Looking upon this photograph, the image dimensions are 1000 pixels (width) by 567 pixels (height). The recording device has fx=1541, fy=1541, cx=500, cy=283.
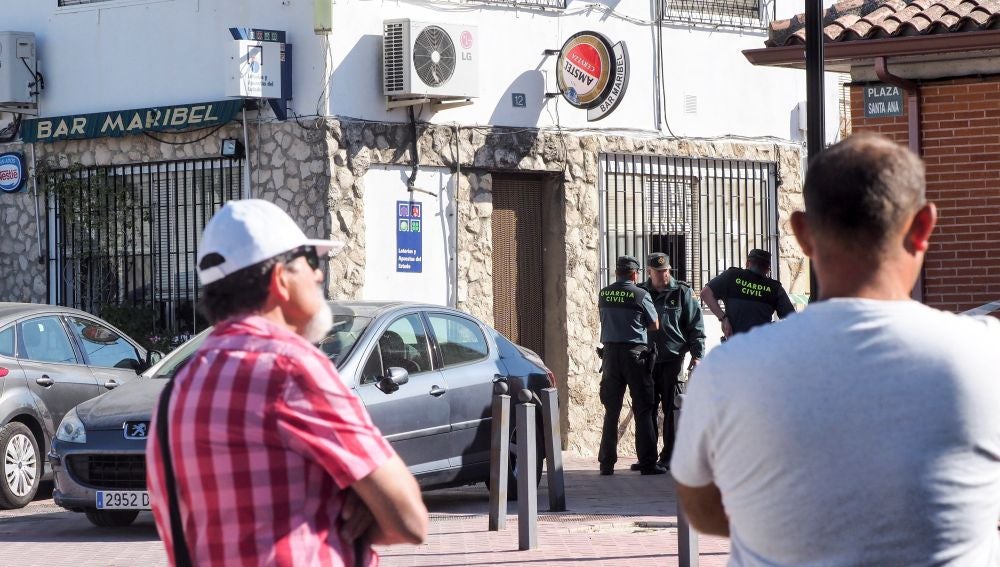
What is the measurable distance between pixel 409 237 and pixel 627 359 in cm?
280

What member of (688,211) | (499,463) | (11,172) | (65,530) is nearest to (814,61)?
(499,463)

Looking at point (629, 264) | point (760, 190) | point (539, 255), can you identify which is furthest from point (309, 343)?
point (760, 190)

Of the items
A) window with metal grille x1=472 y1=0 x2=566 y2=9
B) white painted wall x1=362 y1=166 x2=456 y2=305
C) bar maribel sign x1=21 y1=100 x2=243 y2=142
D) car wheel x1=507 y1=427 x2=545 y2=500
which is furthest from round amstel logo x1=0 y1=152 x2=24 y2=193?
car wheel x1=507 y1=427 x2=545 y2=500

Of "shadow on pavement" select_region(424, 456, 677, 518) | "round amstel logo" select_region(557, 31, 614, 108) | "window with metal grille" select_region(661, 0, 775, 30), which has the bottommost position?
"shadow on pavement" select_region(424, 456, 677, 518)

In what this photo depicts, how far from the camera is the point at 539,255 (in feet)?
55.6

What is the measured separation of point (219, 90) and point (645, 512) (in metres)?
6.74

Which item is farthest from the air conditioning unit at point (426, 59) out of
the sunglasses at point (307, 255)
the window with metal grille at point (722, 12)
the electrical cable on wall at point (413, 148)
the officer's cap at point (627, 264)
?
the sunglasses at point (307, 255)

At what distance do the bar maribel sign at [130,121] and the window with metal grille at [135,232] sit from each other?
43cm

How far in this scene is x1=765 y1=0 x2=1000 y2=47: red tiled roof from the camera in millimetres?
11039

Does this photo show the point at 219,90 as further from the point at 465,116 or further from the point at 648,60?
the point at 648,60

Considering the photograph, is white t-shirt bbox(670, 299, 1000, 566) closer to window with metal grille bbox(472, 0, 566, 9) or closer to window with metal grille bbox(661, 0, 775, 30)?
window with metal grille bbox(472, 0, 566, 9)

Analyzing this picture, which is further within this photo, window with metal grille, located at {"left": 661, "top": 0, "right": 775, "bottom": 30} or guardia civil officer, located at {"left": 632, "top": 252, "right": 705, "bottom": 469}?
window with metal grille, located at {"left": 661, "top": 0, "right": 775, "bottom": 30}

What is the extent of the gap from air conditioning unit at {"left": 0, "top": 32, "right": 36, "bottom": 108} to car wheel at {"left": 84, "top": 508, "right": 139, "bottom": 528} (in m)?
7.15

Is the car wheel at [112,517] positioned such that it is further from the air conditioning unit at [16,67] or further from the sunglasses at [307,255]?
the sunglasses at [307,255]
